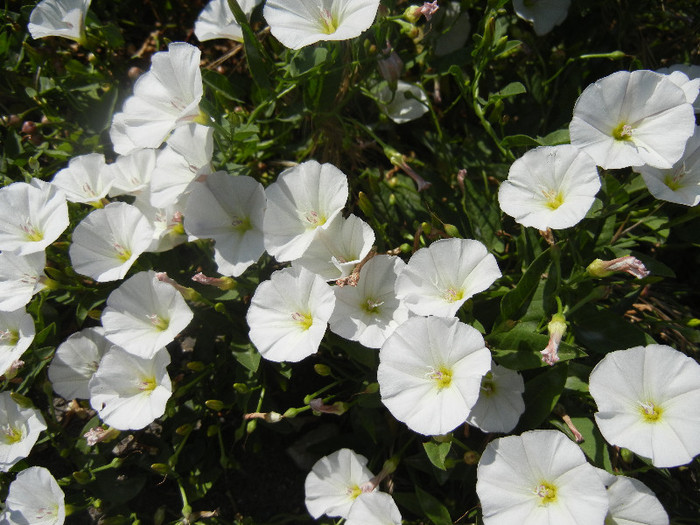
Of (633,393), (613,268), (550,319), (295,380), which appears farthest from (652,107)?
(295,380)

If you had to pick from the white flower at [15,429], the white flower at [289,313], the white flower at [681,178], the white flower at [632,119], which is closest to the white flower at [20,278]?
the white flower at [15,429]

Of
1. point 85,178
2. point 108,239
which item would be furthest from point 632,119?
point 85,178

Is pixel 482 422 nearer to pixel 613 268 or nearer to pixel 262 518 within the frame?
pixel 613 268

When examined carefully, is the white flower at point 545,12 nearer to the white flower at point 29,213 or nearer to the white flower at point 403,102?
the white flower at point 403,102

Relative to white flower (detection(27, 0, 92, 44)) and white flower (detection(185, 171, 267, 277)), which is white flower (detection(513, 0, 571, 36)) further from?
white flower (detection(27, 0, 92, 44))

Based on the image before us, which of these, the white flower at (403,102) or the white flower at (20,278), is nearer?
the white flower at (20,278)

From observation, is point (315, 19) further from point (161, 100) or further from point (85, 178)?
point (85, 178)
